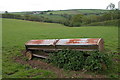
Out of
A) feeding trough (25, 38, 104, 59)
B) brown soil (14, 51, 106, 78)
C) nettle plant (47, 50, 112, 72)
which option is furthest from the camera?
feeding trough (25, 38, 104, 59)

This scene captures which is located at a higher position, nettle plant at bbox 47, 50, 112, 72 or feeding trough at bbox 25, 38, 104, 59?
feeding trough at bbox 25, 38, 104, 59

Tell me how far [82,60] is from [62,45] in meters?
1.26

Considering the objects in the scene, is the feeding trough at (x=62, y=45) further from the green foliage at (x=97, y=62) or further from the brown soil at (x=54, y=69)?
the brown soil at (x=54, y=69)

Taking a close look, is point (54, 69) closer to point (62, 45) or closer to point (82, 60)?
point (62, 45)

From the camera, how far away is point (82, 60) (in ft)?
22.6

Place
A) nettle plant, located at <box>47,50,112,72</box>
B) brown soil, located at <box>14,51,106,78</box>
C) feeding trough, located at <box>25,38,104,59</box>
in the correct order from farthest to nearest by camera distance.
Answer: feeding trough, located at <box>25,38,104,59</box> → nettle plant, located at <box>47,50,112,72</box> → brown soil, located at <box>14,51,106,78</box>

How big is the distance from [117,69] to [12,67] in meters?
4.97

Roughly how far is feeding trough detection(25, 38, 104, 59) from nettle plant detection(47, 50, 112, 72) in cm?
23

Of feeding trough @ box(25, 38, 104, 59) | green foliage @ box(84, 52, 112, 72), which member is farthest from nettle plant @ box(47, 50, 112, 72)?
feeding trough @ box(25, 38, 104, 59)

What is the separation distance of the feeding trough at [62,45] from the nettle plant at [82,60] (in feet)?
0.76

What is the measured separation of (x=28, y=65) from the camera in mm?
7812

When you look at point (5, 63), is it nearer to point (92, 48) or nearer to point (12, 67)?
point (12, 67)

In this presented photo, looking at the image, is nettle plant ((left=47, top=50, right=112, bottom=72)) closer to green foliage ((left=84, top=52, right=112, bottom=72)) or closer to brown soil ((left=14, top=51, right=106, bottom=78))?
green foliage ((left=84, top=52, right=112, bottom=72))

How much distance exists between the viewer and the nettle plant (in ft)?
21.1
